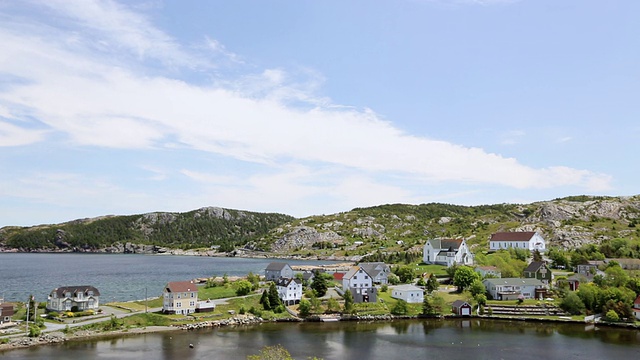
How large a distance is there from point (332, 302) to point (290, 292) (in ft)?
19.4

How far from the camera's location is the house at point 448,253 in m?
96.8

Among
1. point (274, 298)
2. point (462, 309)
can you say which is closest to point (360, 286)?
point (274, 298)

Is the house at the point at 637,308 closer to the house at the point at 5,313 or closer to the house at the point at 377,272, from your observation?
the house at the point at 377,272

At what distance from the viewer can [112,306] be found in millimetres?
59844

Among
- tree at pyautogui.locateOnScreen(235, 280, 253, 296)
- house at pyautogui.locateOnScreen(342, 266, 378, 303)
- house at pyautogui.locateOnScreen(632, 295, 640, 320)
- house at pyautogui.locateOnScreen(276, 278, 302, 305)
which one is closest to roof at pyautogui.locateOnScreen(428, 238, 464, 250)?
house at pyautogui.locateOnScreen(342, 266, 378, 303)

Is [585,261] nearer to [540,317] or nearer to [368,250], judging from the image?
[540,317]

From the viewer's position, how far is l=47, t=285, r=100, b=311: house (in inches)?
2163

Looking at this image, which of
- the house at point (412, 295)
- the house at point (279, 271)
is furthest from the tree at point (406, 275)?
the house at point (279, 271)

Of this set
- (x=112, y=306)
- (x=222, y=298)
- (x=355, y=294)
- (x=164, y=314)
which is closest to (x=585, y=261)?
(x=355, y=294)

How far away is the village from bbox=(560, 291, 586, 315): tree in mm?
145

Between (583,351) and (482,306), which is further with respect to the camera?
(482,306)

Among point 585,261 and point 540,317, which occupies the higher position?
point 585,261

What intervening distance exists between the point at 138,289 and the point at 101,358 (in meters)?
45.6

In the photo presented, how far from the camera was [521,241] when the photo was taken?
107 metres
